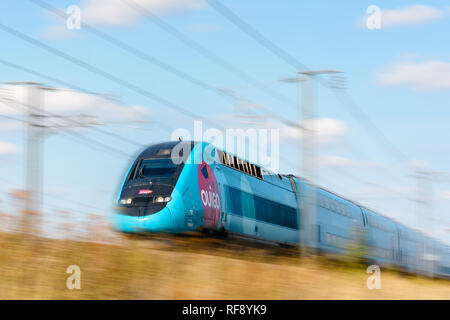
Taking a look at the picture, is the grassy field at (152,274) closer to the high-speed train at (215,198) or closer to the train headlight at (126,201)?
the high-speed train at (215,198)

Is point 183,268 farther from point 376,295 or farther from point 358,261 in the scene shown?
point 358,261

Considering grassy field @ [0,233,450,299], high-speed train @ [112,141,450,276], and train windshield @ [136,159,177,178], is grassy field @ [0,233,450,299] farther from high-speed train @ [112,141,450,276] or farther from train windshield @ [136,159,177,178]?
train windshield @ [136,159,177,178]

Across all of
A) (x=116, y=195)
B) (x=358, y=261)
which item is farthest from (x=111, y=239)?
(x=116, y=195)

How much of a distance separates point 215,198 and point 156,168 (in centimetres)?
199

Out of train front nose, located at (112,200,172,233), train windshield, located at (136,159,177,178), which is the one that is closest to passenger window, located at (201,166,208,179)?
train windshield, located at (136,159,177,178)

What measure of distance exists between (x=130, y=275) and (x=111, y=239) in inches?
34.6

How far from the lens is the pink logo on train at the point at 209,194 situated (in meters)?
17.2

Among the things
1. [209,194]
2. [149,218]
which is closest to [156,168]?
[209,194]

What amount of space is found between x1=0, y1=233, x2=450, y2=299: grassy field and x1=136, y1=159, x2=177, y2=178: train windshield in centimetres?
666

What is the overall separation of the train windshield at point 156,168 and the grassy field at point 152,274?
262 inches

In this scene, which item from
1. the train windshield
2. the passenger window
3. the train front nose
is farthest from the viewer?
the passenger window

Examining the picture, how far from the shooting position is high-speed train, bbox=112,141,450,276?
16281 mm

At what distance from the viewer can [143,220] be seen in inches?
650

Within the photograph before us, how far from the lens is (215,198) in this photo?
59.0 ft
